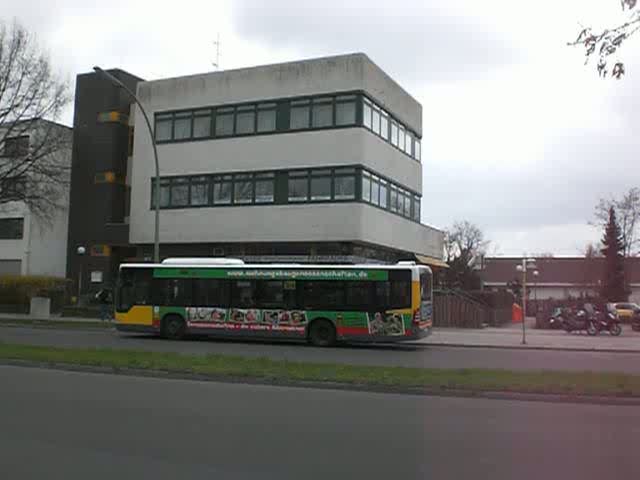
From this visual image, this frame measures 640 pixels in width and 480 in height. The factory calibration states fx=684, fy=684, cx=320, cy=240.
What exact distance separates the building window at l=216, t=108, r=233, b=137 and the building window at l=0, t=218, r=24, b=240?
18.5 meters

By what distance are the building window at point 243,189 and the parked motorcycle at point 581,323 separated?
1686 cm

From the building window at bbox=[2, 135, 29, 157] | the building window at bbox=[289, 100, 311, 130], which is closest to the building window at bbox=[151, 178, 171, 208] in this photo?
the building window at bbox=[2, 135, 29, 157]

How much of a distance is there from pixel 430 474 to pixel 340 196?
2651 cm

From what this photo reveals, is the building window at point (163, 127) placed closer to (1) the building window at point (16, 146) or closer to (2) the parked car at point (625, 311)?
(1) the building window at point (16, 146)

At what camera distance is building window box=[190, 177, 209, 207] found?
1415 inches

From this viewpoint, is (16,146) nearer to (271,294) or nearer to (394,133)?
(271,294)

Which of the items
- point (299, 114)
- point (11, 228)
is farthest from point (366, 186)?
point (11, 228)

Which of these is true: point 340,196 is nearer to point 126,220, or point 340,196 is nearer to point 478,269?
point 126,220

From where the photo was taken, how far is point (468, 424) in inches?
360

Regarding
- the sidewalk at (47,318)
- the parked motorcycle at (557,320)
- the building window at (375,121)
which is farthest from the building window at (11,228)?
the parked motorcycle at (557,320)

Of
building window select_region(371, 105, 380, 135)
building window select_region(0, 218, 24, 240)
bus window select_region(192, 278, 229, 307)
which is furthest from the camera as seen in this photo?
building window select_region(0, 218, 24, 240)

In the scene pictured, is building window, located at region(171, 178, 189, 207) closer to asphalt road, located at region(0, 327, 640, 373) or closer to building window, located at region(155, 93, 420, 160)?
building window, located at region(155, 93, 420, 160)

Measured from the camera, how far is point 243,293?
79.3 ft

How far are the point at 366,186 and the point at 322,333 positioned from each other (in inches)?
456
